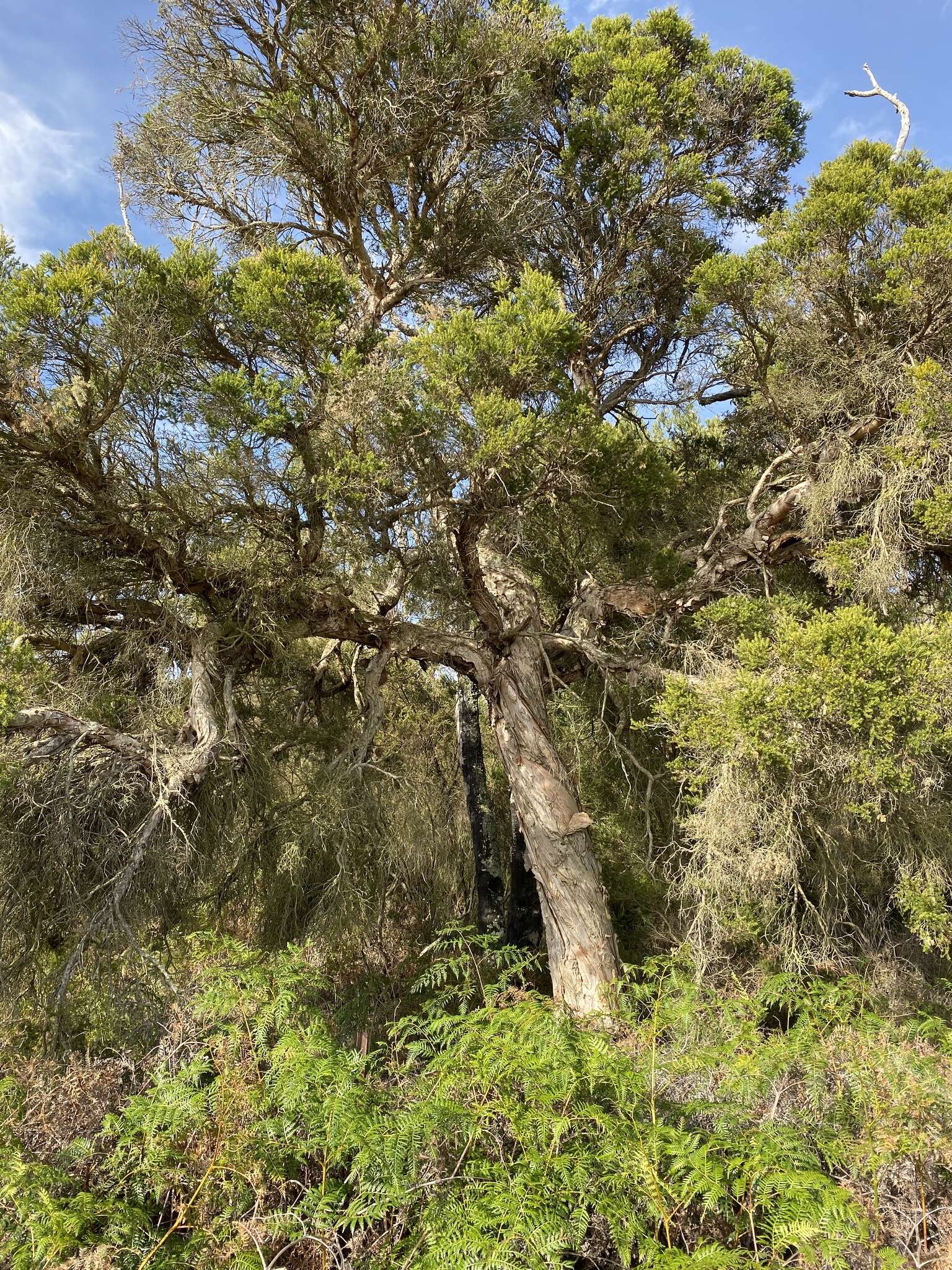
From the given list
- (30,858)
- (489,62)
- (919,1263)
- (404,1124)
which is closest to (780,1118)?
(919,1263)

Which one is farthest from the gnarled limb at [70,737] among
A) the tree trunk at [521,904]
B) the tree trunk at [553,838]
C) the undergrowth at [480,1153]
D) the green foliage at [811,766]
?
the tree trunk at [521,904]

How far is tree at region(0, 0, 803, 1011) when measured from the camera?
4.79 metres

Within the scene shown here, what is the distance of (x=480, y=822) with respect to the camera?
801 centimetres

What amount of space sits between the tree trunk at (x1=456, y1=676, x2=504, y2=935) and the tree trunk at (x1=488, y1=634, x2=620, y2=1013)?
53.8 inches

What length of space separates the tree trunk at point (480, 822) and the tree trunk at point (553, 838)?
137 cm

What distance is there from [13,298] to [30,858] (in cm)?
314

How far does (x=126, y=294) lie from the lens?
175 inches

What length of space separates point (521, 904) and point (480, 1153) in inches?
206

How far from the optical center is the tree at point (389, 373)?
189 inches

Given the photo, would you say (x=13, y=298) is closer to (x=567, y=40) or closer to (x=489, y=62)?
(x=489, y=62)

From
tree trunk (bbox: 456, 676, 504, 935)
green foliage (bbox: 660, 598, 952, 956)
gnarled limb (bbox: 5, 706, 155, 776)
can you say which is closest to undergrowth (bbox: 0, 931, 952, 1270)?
green foliage (bbox: 660, 598, 952, 956)

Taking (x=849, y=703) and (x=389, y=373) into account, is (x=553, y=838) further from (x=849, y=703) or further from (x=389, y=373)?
(x=389, y=373)

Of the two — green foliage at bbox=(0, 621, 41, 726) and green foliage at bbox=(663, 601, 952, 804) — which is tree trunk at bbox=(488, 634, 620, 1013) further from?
green foliage at bbox=(0, 621, 41, 726)

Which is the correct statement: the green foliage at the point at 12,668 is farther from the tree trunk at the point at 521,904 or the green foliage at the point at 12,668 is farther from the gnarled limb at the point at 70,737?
the tree trunk at the point at 521,904
